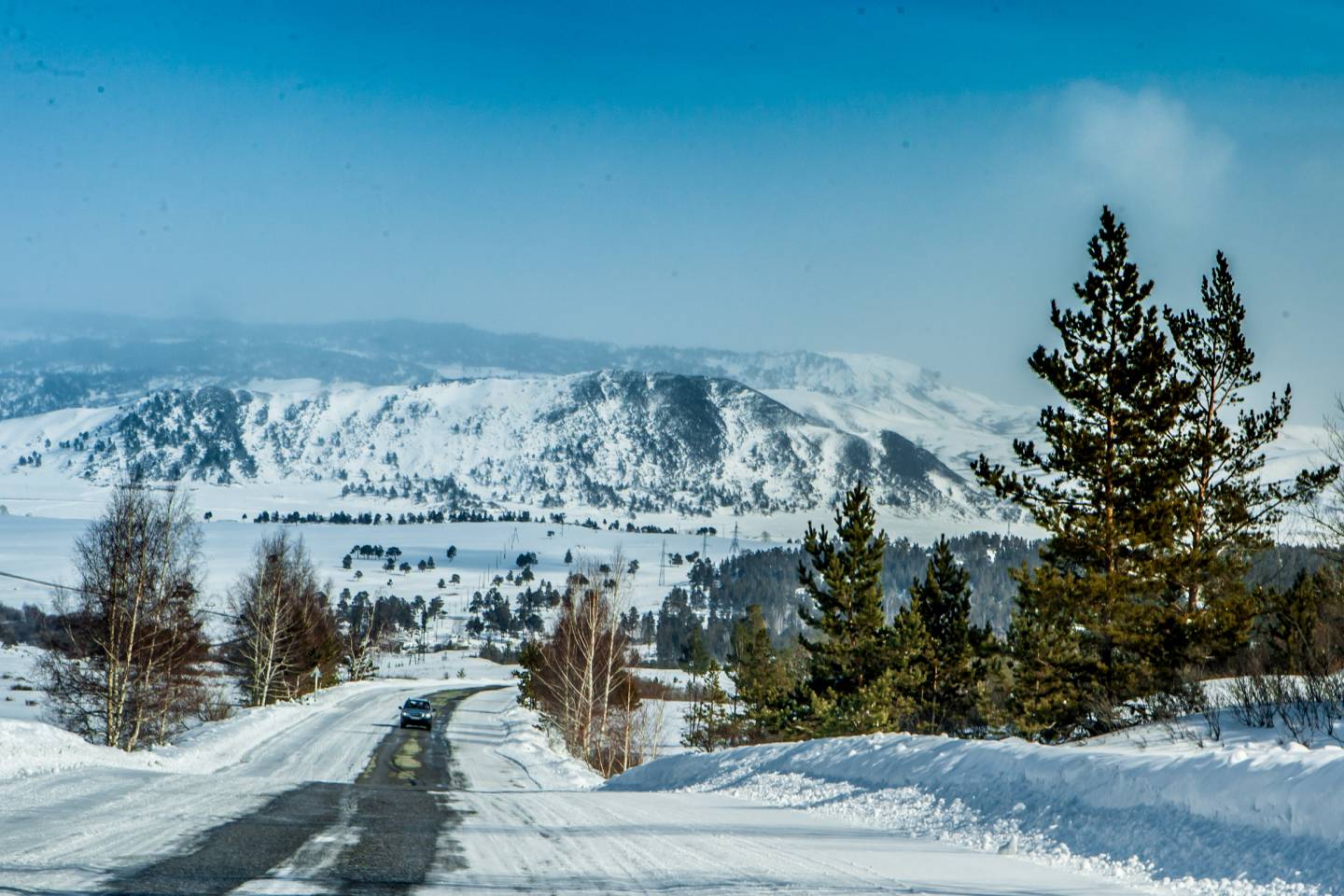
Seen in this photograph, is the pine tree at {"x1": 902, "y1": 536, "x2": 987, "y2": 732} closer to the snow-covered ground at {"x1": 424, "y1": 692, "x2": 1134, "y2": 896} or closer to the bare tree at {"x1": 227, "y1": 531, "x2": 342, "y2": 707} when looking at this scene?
the snow-covered ground at {"x1": 424, "y1": 692, "x2": 1134, "y2": 896}

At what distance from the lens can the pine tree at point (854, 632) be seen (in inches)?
1427

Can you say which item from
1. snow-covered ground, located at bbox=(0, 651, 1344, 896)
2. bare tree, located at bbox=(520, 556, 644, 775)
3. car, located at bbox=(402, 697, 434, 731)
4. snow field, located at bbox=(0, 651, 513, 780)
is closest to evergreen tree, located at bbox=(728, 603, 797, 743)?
bare tree, located at bbox=(520, 556, 644, 775)

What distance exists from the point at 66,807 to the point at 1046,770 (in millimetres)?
10217

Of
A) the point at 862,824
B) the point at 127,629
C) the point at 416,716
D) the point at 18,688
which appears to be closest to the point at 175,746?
the point at 127,629

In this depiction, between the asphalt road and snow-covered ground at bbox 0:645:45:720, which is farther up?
the asphalt road

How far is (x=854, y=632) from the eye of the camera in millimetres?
38406

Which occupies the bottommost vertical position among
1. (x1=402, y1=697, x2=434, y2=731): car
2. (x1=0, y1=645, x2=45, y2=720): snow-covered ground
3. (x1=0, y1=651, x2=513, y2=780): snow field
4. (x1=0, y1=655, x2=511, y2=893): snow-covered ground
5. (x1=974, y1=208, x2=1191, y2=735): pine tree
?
(x1=0, y1=645, x2=45, y2=720): snow-covered ground

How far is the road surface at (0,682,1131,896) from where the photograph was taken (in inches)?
263

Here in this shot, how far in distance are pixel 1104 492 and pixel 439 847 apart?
22677 mm

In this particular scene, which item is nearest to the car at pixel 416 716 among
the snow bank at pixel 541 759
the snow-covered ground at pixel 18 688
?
the snow bank at pixel 541 759

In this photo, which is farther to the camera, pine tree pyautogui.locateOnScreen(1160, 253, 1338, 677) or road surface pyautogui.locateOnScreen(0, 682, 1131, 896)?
pine tree pyautogui.locateOnScreen(1160, 253, 1338, 677)

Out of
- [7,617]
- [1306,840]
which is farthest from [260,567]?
[7,617]

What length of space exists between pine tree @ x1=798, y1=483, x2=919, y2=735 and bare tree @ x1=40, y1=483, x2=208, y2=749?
23436 millimetres

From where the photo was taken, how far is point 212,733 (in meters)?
38.4
